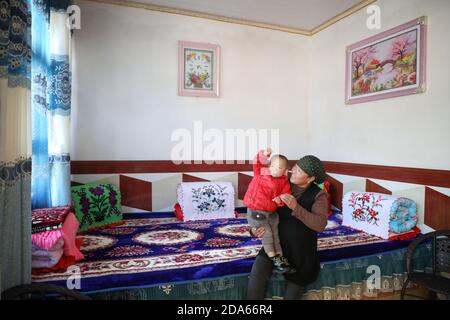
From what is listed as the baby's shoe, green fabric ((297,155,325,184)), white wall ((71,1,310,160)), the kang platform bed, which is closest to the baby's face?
green fabric ((297,155,325,184))

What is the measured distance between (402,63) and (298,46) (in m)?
1.44

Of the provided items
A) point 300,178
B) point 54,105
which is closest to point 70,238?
point 54,105

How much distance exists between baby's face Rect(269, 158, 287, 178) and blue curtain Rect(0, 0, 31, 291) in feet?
4.47

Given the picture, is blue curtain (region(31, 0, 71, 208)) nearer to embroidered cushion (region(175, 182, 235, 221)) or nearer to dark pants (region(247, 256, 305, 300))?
embroidered cushion (region(175, 182, 235, 221))

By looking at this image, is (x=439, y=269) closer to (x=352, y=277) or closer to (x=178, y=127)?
(x=352, y=277)

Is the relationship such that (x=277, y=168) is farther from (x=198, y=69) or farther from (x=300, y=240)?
(x=198, y=69)

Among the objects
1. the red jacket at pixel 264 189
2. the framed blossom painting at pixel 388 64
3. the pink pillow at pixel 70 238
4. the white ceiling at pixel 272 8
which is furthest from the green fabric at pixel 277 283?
the white ceiling at pixel 272 8

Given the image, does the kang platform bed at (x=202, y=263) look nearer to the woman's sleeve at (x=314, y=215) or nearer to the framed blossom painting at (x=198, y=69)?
the woman's sleeve at (x=314, y=215)

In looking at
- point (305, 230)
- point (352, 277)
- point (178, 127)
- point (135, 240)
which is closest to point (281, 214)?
point (305, 230)

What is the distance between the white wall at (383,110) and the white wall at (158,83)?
0.31 metres

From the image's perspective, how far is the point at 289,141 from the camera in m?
3.82

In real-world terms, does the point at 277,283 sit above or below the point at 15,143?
below

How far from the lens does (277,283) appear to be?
6.43 ft

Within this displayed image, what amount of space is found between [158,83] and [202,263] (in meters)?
2.08
